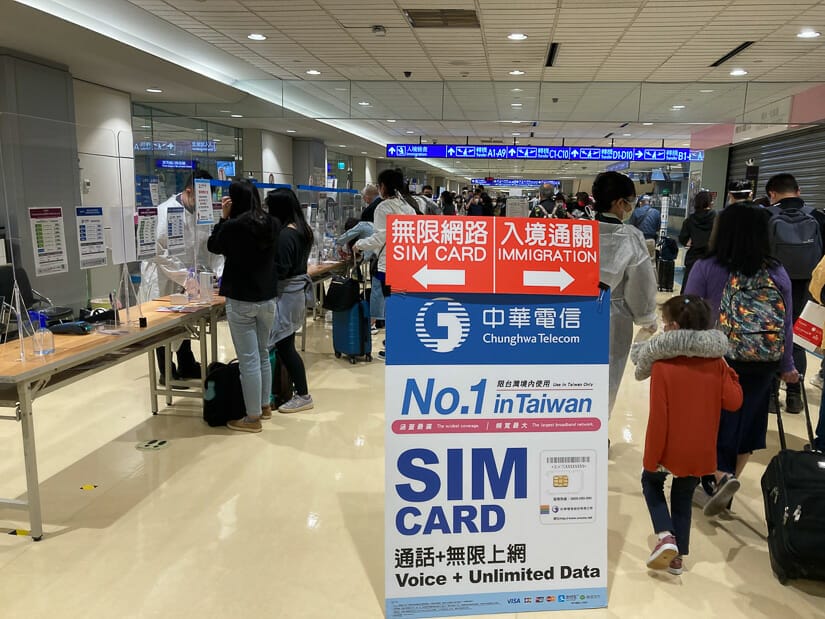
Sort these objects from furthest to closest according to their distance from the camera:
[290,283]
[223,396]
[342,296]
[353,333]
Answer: [353,333] < [342,296] < [290,283] < [223,396]

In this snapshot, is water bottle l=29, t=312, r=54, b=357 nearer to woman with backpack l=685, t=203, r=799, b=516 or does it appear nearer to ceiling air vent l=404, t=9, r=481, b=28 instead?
woman with backpack l=685, t=203, r=799, b=516

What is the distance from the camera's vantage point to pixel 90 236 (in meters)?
3.33

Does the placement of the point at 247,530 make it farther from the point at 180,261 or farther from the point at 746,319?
the point at 746,319

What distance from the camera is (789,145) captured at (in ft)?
31.0

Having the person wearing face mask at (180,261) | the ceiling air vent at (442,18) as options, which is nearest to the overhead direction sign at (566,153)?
the ceiling air vent at (442,18)

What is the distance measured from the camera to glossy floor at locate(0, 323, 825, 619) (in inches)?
94.0

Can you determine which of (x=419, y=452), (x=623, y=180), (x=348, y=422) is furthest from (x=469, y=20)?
(x=419, y=452)

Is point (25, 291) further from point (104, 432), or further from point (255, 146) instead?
point (255, 146)

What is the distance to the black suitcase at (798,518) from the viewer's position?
7.91 feet

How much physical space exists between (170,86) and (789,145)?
881 cm

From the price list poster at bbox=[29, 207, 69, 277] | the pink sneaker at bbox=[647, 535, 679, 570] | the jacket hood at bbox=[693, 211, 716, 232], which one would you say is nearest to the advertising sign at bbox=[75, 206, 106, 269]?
the price list poster at bbox=[29, 207, 69, 277]

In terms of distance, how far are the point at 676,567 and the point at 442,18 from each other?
17.0ft

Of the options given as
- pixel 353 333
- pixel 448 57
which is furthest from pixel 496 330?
pixel 448 57

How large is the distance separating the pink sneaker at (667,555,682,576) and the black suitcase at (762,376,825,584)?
14.6 inches
